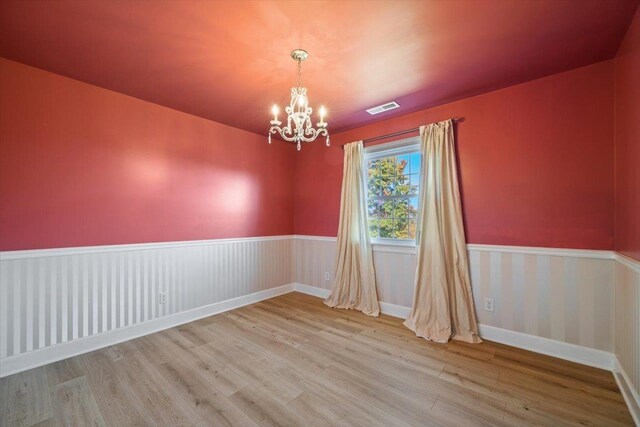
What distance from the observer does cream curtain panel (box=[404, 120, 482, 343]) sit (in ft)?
9.02

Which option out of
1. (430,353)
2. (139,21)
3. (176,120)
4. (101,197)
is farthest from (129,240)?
(430,353)

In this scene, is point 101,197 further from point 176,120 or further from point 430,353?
point 430,353

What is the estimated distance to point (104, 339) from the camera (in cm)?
258

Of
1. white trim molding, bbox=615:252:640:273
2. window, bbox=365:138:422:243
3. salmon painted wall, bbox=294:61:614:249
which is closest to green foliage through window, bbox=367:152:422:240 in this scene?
window, bbox=365:138:422:243

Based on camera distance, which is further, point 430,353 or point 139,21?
point 430,353

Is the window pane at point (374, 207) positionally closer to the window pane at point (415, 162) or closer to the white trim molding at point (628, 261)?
the window pane at point (415, 162)

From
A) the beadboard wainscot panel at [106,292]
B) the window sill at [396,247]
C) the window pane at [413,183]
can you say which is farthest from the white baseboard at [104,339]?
the window pane at [413,183]

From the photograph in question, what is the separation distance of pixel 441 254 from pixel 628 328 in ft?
4.53

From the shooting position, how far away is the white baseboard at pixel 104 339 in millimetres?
2156

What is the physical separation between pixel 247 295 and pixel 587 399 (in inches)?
142

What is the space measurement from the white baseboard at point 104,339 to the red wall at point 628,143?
13.2ft

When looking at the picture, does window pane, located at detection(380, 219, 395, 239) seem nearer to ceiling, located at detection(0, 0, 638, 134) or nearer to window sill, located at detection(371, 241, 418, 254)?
window sill, located at detection(371, 241, 418, 254)

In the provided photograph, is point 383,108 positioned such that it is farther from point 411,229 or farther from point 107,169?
point 107,169

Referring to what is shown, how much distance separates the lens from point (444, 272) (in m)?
2.84
